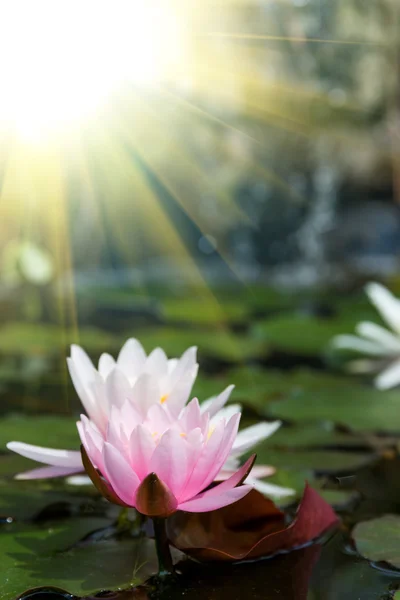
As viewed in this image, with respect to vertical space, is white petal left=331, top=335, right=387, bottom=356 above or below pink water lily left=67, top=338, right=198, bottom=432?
below

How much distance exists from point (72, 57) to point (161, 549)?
9.82 feet

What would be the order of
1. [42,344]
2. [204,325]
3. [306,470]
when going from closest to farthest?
[306,470] → [42,344] → [204,325]

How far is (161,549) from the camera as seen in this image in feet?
1.67

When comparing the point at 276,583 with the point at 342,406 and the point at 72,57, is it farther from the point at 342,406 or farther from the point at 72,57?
the point at 72,57

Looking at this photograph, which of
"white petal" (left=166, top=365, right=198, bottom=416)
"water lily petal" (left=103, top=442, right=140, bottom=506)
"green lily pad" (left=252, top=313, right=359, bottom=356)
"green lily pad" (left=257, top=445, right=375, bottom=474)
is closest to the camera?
"water lily petal" (left=103, top=442, right=140, bottom=506)

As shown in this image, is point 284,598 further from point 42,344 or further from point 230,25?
point 230,25

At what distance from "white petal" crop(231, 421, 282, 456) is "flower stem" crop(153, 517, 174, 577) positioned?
0.32 ft

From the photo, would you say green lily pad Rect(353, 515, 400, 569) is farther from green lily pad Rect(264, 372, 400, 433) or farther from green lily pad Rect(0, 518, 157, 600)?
green lily pad Rect(264, 372, 400, 433)

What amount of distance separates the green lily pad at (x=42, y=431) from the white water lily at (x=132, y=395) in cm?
28

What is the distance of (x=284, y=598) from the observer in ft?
1.57

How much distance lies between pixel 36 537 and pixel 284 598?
25 centimetres

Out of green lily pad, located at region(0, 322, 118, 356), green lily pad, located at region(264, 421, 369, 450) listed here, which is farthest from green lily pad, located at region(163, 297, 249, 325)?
green lily pad, located at region(264, 421, 369, 450)

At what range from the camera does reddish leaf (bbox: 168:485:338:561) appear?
0.52 meters

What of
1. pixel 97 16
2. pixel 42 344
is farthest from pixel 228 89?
pixel 42 344
